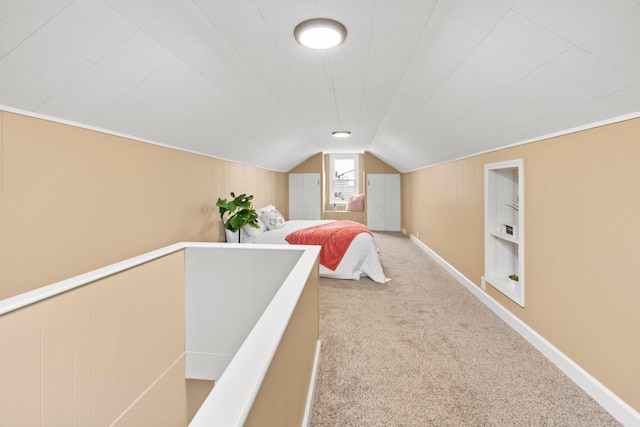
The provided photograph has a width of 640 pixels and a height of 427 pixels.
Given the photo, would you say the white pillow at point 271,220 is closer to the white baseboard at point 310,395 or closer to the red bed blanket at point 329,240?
the red bed blanket at point 329,240

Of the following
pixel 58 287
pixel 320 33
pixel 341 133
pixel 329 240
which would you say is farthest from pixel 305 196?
pixel 58 287

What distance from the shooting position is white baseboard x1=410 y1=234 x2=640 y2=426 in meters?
1.59

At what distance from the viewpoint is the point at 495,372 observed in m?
2.04

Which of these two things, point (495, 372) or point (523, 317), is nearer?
point (495, 372)

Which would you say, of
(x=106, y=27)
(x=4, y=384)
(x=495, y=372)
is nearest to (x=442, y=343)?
(x=495, y=372)

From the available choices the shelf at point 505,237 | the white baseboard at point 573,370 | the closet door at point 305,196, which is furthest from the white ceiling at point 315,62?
the closet door at point 305,196

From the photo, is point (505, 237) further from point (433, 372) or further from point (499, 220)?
point (433, 372)

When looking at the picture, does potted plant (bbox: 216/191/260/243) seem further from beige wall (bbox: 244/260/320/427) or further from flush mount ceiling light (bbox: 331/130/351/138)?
beige wall (bbox: 244/260/320/427)

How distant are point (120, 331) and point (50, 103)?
4.27ft

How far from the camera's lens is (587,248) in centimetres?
186

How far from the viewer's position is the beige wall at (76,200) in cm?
153

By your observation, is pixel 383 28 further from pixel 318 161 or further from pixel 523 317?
pixel 318 161

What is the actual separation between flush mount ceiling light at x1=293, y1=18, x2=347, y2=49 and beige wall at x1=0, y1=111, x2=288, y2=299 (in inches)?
59.7

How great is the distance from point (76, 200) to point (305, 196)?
5.81 m
